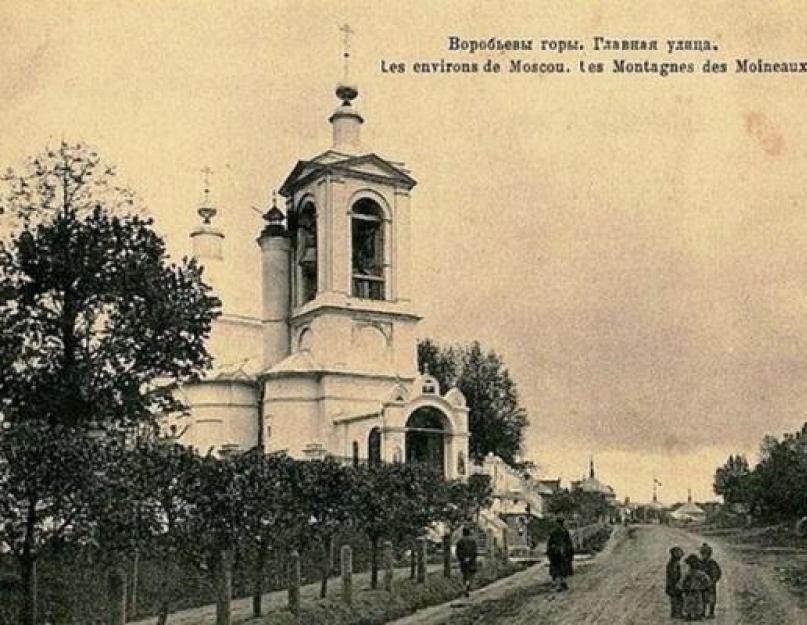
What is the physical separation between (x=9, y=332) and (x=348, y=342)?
22.5m

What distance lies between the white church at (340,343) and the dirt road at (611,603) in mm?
16105

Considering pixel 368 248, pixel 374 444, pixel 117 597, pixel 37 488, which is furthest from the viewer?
pixel 368 248

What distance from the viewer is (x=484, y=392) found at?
72438 mm

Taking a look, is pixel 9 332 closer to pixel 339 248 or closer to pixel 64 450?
pixel 64 450

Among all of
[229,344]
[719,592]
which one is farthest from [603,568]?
[229,344]

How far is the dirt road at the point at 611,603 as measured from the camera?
19062 mm

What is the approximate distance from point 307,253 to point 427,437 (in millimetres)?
9686

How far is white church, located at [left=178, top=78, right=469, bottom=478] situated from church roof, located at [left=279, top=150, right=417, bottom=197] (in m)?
0.05

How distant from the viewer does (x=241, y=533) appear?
747 inches

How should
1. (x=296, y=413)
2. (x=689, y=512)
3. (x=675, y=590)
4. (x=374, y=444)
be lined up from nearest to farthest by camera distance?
1. (x=675, y=590)
2. (x=374, y=444)
3. (x=296, y=413)
4. (x=689, y=512)

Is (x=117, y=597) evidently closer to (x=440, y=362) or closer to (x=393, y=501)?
(x=393, y=501)

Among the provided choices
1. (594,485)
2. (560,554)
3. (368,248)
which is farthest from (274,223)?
(594,485)

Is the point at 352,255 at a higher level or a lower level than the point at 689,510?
higher

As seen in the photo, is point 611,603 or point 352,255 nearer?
point 611,603
